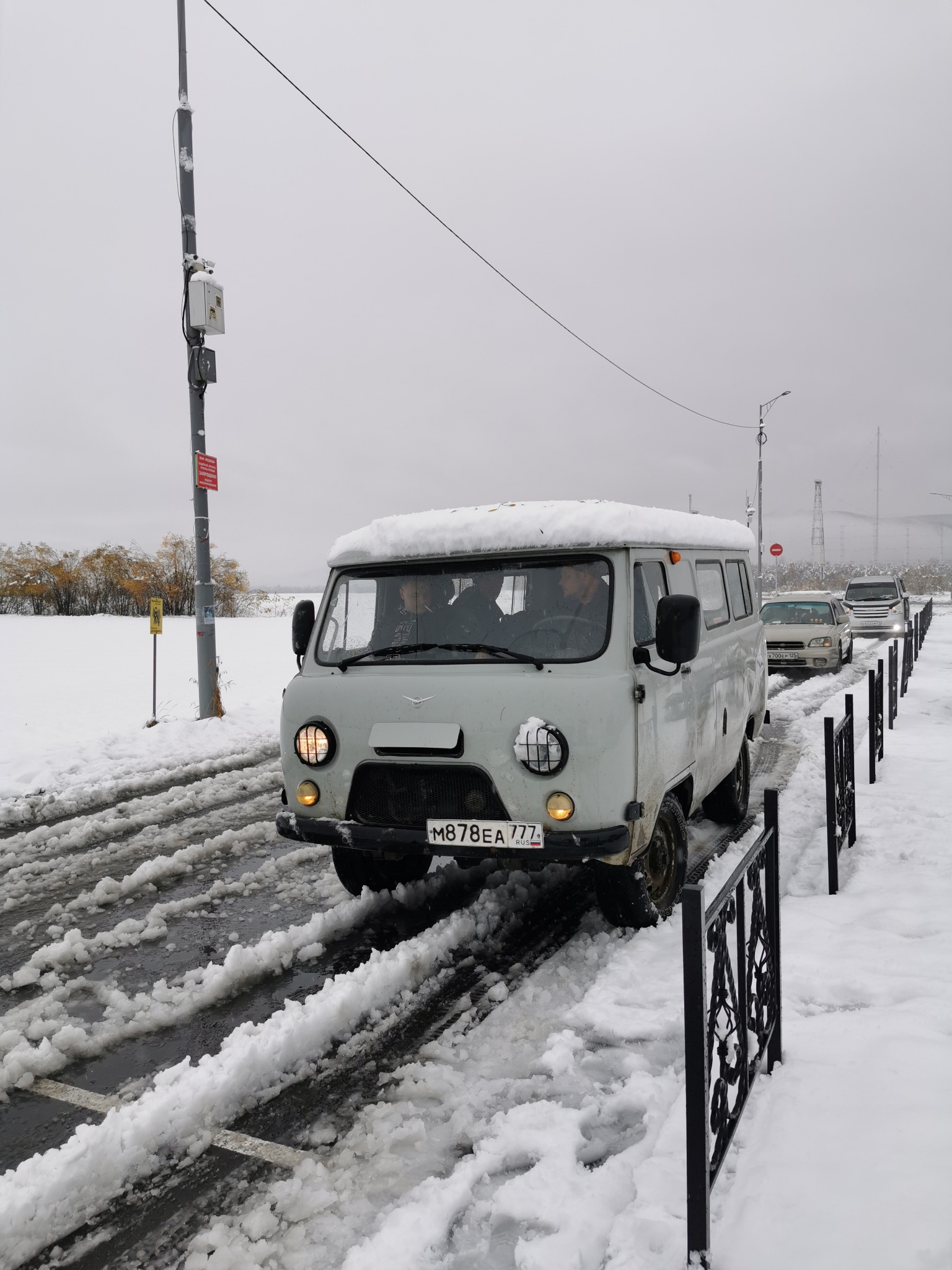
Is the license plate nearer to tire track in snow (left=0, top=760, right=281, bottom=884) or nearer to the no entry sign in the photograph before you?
tire track in snow (left=0, top=760, right=281, bottom=884)

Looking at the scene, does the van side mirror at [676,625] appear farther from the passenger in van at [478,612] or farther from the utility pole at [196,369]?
the utility pole at [196,369]

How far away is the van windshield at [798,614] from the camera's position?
17.2 meters

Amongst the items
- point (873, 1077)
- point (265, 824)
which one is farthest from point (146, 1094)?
point (265, 824)

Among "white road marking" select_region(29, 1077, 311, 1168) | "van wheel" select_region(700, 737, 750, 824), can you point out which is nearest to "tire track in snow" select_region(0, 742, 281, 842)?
"white road marking" select_region(29, 1077, 311, 1168)

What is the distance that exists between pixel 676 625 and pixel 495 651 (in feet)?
3.07

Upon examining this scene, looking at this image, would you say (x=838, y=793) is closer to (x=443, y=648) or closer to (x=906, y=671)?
(x=443, y=648)

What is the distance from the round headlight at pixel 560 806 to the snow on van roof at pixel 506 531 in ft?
4.21

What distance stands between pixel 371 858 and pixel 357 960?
0.89m

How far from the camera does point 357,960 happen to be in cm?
434

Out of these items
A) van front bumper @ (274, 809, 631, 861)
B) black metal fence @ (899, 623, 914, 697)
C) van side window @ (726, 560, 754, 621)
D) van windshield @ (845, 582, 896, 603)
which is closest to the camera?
van front bumper @ (274, 809, 631, 861)

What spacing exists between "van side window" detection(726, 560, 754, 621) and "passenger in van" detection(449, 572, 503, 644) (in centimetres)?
282

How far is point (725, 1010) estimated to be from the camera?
2.73m

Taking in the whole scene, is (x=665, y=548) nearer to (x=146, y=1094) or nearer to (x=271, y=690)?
(x=146, y=1094)

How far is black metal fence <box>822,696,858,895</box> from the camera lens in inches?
199
